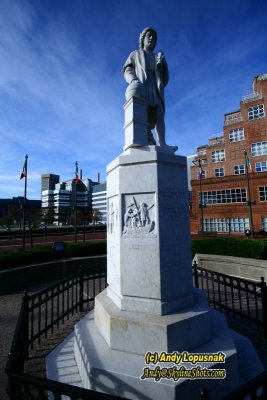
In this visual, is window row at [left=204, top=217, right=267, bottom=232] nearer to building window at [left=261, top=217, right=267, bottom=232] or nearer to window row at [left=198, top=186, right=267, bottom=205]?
building window at [left=261, top=217, right=267, bottom=232]

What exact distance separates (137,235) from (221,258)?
909 centimetres

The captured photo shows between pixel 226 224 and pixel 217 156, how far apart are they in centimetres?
1281

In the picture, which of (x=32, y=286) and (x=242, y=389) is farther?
(x=32, y=286)

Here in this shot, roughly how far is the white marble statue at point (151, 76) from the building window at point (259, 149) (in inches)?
1512

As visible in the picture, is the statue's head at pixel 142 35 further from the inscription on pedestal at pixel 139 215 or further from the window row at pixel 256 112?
the window row at pixel 256 112

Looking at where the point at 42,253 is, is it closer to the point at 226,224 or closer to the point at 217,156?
the point at 226,224

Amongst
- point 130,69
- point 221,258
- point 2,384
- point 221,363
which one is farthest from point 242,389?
point 221,258

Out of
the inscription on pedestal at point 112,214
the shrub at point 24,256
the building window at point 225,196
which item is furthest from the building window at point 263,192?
the inscription on pedestal at point 112,214

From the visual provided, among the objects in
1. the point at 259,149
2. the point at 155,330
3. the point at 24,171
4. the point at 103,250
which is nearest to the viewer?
the point at 155,330

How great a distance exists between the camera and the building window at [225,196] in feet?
122

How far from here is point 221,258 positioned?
11797 millimetres

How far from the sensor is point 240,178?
36938 millimetres

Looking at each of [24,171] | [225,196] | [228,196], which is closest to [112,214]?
[24,171]

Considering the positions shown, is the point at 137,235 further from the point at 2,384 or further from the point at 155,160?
the point at 2,384
